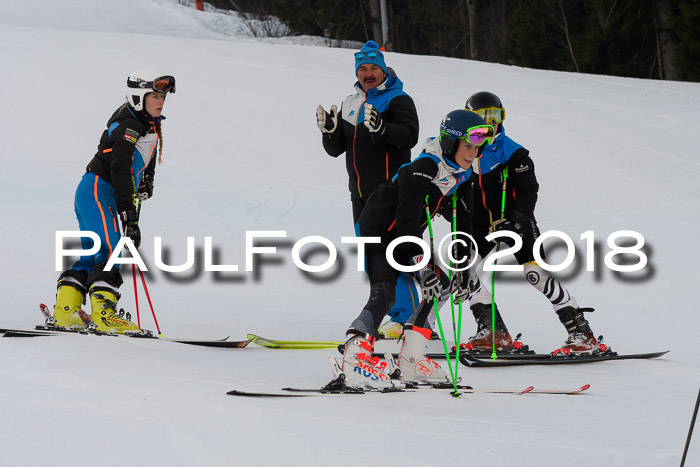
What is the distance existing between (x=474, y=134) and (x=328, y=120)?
5.16 feet

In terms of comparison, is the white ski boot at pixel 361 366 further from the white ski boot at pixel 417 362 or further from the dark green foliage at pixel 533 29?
the dark green foliage at pixel 533 29

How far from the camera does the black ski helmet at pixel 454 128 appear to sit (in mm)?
4340

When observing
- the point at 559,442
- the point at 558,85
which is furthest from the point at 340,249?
the point at 558,85

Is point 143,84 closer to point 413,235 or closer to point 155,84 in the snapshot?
point 155,84

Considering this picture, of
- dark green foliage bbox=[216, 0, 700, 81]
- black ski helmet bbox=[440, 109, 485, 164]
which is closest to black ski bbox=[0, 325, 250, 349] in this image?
black ski helmet bbox=[440, 109, 485, 164]

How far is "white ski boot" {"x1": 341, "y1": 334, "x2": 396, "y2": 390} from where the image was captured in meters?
4.21

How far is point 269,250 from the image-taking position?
29.2ft

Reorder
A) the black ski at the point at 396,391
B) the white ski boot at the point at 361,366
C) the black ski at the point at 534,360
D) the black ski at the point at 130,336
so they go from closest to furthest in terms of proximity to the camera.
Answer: the black ski at the point at 396,391, the white ski boot at the point at 361,366, the black ski at the point at 130,336, the black ski at the point at 534,360

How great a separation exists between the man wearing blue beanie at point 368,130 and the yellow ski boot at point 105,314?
5.73 ft

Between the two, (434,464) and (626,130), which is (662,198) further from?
(434,464)

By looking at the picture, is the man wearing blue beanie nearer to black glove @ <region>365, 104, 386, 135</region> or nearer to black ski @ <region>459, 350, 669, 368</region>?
black glove @ <region>365, 104, 386, 135</region>

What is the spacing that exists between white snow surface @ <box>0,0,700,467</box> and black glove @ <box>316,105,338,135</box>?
1.50 m

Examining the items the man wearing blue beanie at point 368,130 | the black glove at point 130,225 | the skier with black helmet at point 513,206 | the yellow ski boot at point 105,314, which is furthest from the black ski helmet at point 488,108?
the yellow ski boot at point 105,314

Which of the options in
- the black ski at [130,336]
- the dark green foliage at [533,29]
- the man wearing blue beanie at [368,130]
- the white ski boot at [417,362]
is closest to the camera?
the white ski boot at [417,362]
